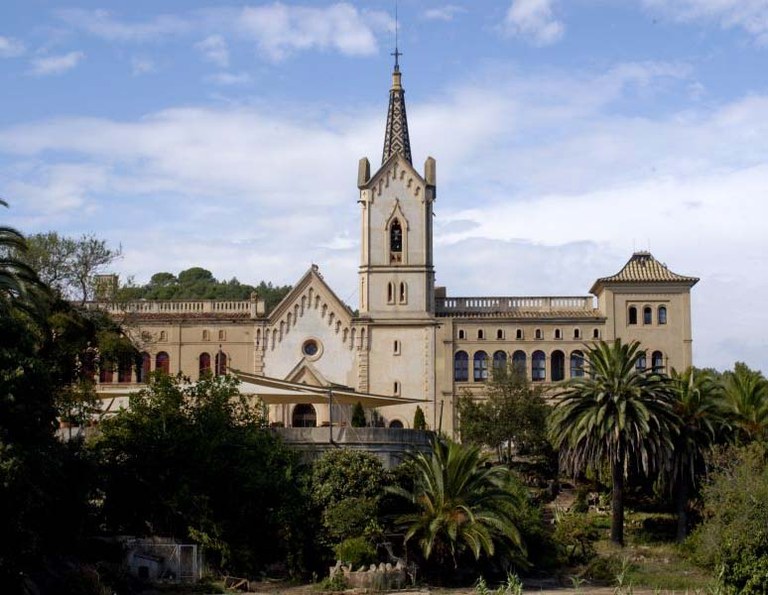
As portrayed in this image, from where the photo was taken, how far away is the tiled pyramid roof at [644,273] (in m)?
73.6

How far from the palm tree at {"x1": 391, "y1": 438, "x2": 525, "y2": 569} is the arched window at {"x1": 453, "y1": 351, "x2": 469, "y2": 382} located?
29730 mm

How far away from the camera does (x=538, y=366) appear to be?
2911 inches

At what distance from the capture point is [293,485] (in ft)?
137

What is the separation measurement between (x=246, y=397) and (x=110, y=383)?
101 ft

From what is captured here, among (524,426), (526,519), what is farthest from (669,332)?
(526,519)

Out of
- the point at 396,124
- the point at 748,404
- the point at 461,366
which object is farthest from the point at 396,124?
the point at 748,404

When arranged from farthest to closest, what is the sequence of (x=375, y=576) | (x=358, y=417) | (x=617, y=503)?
(x=358, y=417) → (x=617, y=503) → (x=375, y=576)

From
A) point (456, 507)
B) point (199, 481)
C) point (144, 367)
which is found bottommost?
point (456, 507)

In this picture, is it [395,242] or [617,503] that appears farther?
[395,242]

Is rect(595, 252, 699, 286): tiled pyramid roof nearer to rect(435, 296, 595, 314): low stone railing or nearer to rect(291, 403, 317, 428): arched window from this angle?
rect(435, 296, 595, 314): low stone railing

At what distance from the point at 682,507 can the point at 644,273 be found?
28.5 meters

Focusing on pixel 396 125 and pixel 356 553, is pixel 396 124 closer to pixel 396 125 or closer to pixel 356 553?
pixel 396 125

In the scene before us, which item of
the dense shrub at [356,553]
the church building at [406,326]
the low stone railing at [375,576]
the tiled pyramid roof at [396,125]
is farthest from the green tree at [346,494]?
the tiled pyramid roof at [396,125]

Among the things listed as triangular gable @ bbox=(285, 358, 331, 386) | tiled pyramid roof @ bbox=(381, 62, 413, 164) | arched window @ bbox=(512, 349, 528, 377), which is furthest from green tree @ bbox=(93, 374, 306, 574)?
tiled pyramid roof @ bbox=(381, 62, 413, 164)
